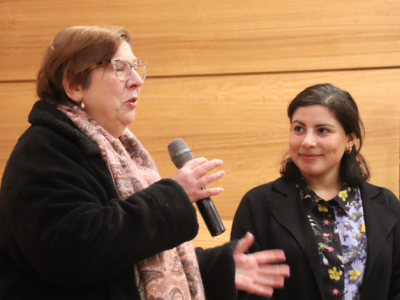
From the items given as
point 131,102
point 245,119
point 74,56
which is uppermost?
point 74,56

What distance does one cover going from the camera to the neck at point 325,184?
1.48 m

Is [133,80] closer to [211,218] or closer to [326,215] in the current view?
[211,218]

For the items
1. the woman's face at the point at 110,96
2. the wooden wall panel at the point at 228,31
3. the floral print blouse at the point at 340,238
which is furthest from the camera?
the wooden wall panel at the point at 228,31

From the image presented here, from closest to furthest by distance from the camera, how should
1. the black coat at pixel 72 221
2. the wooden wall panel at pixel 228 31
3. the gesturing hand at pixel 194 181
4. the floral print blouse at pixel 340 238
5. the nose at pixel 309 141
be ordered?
the black coat at pixel 72 221
the gesturing hand at pixel 194 181
the floral print blouse at pixel 340 238
the nose at pixel 309 141
the wooden wall panel at pixel 228 31

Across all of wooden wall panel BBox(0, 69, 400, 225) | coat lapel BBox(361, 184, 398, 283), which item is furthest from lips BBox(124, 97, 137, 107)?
wooden wall panel BBox(0, 69, 400, 225)

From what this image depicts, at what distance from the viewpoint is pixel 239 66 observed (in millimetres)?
2104

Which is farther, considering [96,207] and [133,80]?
[133,80]

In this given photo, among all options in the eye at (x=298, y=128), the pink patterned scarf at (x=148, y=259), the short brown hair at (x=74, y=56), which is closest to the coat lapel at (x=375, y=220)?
the eye at (x=298, y=128)

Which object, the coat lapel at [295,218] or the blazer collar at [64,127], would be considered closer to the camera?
the blazer collar at [64,127]

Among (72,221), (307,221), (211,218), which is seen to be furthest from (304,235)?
(72,221)

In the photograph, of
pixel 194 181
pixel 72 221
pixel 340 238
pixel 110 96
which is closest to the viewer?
pixel 72 221

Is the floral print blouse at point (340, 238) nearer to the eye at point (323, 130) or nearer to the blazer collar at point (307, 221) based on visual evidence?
the blazer collar at point (307, 221)

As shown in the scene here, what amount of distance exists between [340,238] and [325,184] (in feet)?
0.69

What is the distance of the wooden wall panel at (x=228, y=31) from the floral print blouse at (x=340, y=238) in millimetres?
839
